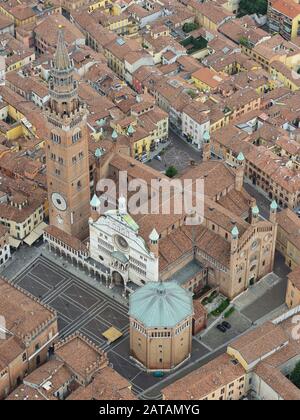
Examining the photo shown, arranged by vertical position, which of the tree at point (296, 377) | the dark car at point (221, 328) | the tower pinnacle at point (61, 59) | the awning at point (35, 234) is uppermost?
the tower pinnacle at point (61, 59)

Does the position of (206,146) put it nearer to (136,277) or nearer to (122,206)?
(122,206)

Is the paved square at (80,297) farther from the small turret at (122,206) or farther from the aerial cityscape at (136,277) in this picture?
the small turret at (122,206)

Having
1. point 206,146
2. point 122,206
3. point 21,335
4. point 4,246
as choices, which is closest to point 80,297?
point 4,246

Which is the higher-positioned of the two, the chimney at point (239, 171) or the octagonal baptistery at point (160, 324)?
the chimney at point (239, 171)

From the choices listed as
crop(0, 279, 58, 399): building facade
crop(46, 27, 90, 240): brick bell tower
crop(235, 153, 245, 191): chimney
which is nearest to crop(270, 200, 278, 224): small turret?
crop(235, 153, 245, 191): chimney

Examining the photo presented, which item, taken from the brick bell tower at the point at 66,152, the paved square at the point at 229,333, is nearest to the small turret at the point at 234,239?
the paved square at the point at 229,333
